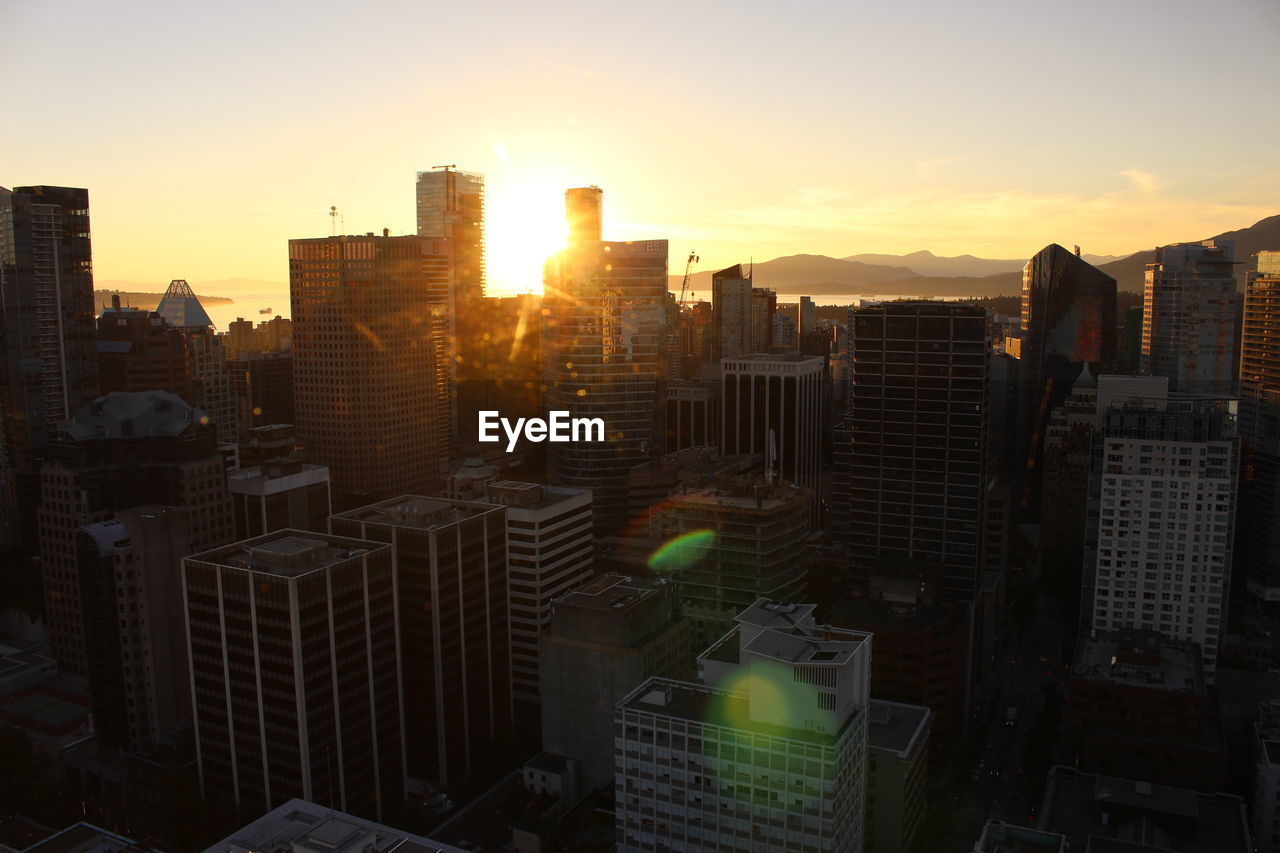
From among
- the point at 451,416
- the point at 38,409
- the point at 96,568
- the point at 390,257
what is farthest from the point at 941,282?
the point at 96,568

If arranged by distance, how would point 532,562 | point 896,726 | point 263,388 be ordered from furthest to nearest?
point 263,388 → point 532,562 → point 896,726

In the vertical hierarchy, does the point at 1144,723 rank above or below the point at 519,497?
below

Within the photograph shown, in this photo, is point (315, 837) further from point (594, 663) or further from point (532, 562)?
point (532, 562)

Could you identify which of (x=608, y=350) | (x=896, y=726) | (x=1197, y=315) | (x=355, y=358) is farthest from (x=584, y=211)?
(x=1197, y=315)

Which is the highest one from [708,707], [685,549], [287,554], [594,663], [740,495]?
[287,554]

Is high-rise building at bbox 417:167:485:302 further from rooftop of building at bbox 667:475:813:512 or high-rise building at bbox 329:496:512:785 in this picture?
high-rise building at bbox 329:496:512:785

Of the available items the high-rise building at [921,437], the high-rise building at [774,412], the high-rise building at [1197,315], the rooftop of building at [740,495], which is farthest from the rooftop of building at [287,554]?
the high-rise building at [1197,315]

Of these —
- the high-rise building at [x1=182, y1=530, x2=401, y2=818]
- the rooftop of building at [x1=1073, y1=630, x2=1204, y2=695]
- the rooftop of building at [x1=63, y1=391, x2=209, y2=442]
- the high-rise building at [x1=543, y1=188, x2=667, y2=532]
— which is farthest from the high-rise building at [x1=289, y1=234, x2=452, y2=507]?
the rooftop of building at [x1=1073, y1=630, x2=1204, y2=695]
